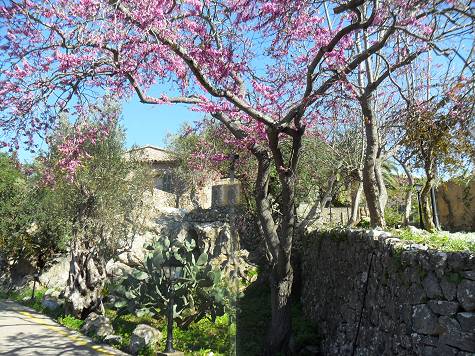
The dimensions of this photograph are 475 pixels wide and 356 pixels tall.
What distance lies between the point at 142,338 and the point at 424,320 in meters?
5.09

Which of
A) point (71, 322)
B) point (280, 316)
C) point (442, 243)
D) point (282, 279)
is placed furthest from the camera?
point (71, 322)

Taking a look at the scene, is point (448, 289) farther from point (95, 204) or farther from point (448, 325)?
point (95, 204)

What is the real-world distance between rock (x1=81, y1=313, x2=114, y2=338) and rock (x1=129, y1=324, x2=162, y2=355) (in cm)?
125

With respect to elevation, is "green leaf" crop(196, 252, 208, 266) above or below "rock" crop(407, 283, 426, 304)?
above

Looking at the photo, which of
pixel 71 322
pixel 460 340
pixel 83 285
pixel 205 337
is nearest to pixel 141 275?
pixel 205 337

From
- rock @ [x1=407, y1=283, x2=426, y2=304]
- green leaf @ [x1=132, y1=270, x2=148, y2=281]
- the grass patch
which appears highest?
the grass patch

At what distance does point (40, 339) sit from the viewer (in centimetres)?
961

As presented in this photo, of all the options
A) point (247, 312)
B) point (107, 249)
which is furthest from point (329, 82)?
point (107, 249)

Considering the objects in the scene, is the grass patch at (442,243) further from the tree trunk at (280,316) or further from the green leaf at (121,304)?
the green leaf at (121,304)

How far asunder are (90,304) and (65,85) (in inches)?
245

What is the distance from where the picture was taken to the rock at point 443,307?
532 cm

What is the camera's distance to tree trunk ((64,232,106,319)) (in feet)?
39.8

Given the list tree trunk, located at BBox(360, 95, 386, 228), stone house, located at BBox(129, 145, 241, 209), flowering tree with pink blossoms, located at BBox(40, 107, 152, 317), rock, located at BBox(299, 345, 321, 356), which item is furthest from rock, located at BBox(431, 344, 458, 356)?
stone house, located at BBox(129, 145, 241, 209)

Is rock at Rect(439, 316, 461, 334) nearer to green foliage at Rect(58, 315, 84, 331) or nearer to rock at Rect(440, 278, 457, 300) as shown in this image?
rock at Rect(440, 278, 457, 300)
